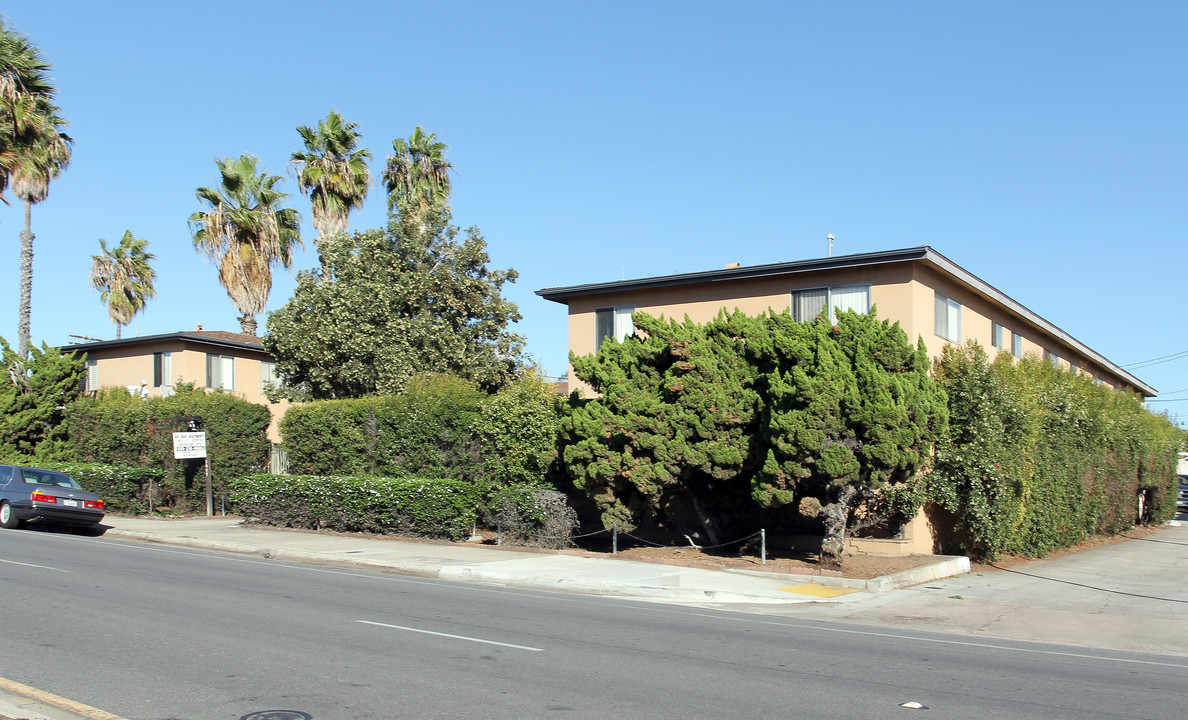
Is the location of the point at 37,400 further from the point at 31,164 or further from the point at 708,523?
the point at 708,523

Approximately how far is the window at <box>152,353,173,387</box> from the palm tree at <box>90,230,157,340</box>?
1517 centimetres

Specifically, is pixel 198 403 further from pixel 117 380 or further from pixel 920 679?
pixel 920 679

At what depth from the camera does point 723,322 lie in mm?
18797

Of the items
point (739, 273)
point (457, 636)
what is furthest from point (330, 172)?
point (457, 636)

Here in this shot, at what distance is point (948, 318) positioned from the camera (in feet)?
70.3

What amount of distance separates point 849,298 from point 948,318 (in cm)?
286

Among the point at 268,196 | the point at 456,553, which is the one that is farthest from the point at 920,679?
the point at 268,196

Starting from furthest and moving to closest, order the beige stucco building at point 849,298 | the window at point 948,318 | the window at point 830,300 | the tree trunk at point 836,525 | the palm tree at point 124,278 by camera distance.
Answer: the palm tree at point 124,278
the window at point 948,318
the window at point 830,300
the beige stucco building at point 849,298
the tree trunk at point 836,525

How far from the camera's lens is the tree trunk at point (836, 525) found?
1648 cm

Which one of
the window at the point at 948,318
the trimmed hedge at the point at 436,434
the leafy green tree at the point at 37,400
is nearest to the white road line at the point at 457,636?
the trimmed hedge at the point at 436,434

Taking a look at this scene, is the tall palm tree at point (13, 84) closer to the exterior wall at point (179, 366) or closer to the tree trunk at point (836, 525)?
the exterior wall at point (179, 366)

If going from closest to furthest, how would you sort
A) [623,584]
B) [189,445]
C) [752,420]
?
[623,584] → [752,420] → [189,445]

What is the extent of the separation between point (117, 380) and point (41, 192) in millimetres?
7924

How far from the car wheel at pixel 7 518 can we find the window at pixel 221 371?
45.0 feet
